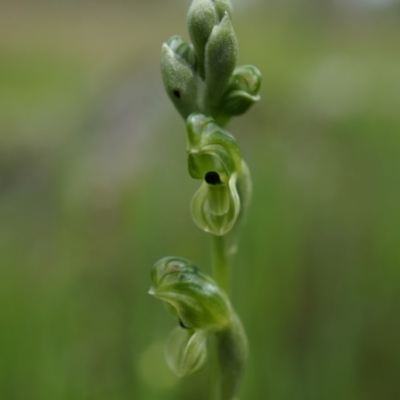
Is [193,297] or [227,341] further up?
[193,297]

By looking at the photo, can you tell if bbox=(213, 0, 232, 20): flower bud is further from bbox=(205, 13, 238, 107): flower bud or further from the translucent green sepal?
the translucent green sepal

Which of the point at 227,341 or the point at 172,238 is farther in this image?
the point at 172,238

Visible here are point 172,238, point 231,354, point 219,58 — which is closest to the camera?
point 219,58

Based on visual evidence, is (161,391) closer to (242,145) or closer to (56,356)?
(56,356)

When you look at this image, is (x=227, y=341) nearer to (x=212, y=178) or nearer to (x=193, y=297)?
(x=193, y=297)

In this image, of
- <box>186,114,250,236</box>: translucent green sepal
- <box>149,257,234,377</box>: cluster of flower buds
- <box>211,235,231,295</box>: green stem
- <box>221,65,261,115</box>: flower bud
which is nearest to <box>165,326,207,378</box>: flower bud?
<box>149,257,234,377</box>: cluster of flower buds

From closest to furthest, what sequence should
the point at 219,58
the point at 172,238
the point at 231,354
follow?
the point at 219,58 < the point at 231,354 < the point at 172,238

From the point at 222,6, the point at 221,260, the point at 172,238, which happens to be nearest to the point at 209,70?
the point at 222,6

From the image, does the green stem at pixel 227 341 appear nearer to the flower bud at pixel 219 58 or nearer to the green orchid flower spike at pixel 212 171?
the green orchid flower spike at pixel 212 171
